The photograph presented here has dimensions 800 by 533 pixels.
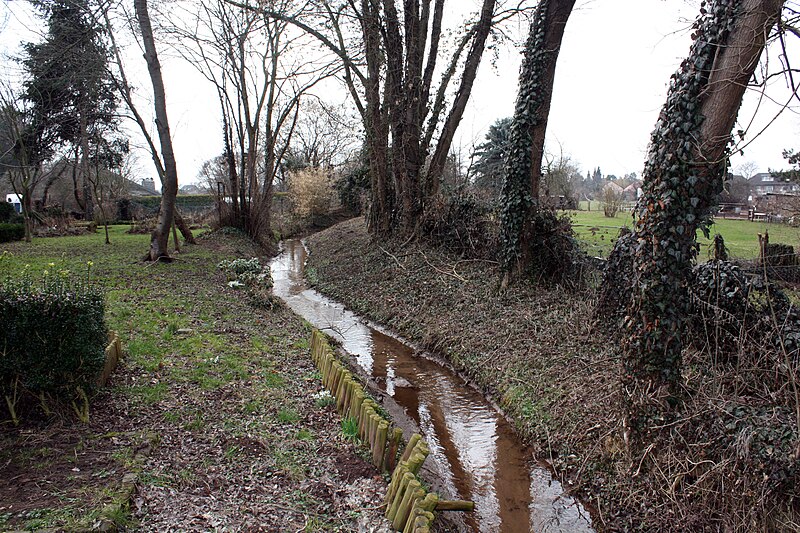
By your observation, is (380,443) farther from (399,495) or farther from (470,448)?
(470,448)

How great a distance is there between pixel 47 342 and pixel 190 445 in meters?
1.57

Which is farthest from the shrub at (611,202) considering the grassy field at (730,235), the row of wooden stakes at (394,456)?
the row of wooden stakes at (394,456)

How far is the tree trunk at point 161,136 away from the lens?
41.6 ft

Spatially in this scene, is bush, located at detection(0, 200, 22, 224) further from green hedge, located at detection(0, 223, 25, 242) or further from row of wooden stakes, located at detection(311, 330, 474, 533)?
row of wooden stakes, located at detection(311, 330, 474, 533)

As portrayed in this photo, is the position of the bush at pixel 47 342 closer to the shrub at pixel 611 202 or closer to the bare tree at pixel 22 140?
the bare tree at pixel 22 140

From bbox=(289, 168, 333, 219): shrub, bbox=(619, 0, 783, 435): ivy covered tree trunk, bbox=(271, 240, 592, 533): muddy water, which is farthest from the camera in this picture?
bbox=(289, 168, 333, 219): shrub

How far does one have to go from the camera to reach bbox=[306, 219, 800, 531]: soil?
4004 millimetres

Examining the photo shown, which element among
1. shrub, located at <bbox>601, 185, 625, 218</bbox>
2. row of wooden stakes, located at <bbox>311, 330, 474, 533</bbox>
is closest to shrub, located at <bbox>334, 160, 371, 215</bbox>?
shrub, located at <bbox>601, 185, 625, 218</bbox>

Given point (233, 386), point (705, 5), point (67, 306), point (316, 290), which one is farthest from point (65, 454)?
point (316, 290)

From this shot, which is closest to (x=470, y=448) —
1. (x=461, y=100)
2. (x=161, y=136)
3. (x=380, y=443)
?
(x=380, y=443)

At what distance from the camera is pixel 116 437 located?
4602 mm

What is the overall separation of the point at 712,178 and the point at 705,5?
1.57 m

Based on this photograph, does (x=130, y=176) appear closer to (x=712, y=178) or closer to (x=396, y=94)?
(x=396, y=94)

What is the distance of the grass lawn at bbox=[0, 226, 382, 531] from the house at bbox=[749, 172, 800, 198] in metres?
13.6
